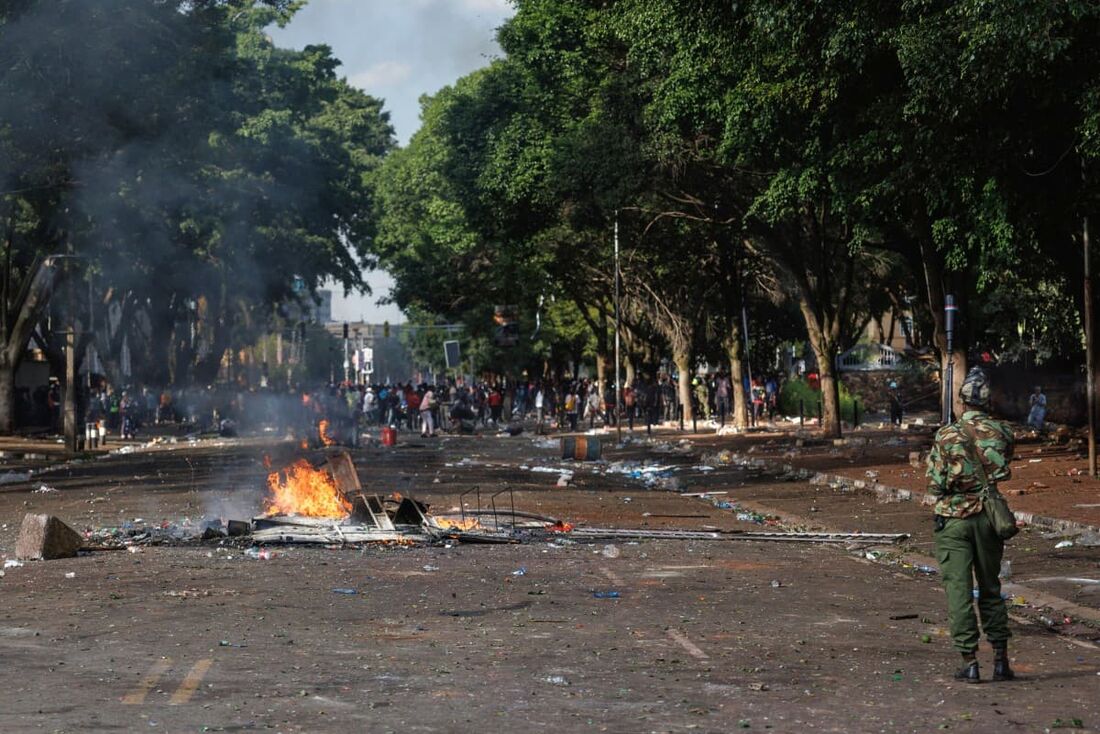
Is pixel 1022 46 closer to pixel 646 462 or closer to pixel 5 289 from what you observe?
pixel 646 462

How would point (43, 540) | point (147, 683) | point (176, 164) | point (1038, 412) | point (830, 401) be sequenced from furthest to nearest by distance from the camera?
point (830, 401)
point (1038, 412)
point (176, 164)
point (43, 540)
point (147, 683)

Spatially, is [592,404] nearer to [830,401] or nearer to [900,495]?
[830,401]

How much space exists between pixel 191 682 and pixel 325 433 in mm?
36152

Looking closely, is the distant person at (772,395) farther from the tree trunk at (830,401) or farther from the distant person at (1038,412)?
the distant person at (1038,412)

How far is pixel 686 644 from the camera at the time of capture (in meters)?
9.96

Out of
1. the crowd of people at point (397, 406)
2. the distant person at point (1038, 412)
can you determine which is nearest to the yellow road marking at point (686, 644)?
the distant person at point (1038, 412)

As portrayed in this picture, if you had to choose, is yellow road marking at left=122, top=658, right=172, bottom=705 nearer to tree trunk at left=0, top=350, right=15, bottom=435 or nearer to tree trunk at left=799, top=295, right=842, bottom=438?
tree trunk at left=799, top=295, right=842, bottom=438

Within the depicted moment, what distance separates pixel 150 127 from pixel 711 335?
3688 cm

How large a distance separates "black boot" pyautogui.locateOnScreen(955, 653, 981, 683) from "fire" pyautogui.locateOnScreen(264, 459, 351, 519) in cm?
1049

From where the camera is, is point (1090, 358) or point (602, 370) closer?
point (1090, 358)

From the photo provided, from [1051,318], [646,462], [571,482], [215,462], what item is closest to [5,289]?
[215,462]

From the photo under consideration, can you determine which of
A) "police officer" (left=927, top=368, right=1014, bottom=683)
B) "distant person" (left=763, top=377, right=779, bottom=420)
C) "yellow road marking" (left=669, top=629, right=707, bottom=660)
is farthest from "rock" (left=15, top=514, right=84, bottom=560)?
"distant person" (left=763, top=377, right=779, bottom=420)

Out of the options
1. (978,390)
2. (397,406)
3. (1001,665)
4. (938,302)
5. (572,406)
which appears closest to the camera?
(1001,665)

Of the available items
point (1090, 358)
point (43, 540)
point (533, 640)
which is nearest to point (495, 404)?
point (1090, 358)
